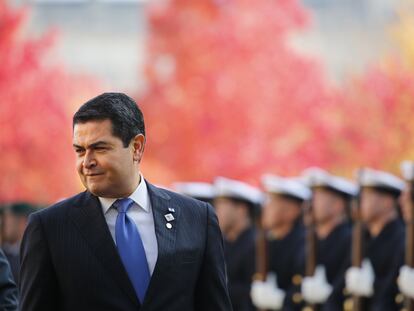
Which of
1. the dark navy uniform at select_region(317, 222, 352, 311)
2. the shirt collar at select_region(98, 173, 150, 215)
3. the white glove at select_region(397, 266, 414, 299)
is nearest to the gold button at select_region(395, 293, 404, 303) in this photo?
the white glove at select_region(397, 266, 414, 299)

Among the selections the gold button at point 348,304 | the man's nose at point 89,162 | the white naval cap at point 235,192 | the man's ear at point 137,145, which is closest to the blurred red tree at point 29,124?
the white naval cap at point 235,192

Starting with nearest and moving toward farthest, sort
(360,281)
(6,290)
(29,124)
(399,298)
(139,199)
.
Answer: (139,199) → (6,290) → (399,298) → (360,281) → (29,124)

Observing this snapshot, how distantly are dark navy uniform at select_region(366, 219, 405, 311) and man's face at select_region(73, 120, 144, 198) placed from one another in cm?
579

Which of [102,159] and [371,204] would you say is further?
[371,204]

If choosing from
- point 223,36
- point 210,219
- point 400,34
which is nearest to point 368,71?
point 400,34

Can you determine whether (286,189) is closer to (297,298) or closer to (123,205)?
(297,298)

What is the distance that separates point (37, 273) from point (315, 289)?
258 inches

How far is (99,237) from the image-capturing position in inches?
200

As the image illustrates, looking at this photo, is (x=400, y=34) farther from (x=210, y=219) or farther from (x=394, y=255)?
(x=210, y=219)

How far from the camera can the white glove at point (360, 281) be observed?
412 inches

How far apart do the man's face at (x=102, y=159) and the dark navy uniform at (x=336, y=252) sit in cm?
678

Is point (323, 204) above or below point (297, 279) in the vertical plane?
above

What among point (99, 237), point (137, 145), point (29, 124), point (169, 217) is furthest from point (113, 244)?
point (29, 124)

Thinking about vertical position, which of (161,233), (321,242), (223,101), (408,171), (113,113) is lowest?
(321,242)
